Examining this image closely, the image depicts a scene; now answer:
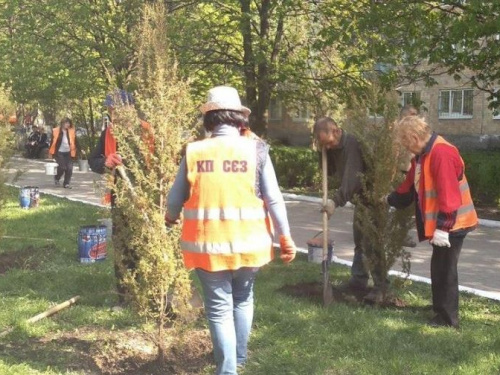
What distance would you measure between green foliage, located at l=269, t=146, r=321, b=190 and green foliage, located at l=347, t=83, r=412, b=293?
12699mm

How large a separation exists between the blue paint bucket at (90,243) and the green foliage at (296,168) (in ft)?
36.8

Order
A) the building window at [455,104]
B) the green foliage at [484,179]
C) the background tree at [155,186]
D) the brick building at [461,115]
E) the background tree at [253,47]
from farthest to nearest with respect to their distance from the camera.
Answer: the building window at [455,104] → the brick building at [461,115] → the background tree at [253,47] → the green foliage at [484,179] → the background tree at [155,186]

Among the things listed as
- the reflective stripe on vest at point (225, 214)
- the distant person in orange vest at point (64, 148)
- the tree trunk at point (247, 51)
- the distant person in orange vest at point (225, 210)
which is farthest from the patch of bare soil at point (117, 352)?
the distant person in orange vest at point (64, 148)

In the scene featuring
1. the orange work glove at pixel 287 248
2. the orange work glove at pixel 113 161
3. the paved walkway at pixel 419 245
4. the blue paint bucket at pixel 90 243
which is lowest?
the paved walkway at pixel 419 245

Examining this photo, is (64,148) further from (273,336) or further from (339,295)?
(273,336)

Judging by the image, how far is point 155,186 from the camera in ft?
15.2

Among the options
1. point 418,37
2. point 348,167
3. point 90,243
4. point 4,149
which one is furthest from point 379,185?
point 418,37

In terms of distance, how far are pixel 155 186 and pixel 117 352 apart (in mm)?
1288

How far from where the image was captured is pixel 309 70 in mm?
15680

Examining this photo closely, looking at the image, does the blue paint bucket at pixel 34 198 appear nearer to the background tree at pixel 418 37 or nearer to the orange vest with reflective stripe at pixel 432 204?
the background tree at pixel 418 37

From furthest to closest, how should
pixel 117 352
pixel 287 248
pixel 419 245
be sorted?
pixel 419 245 < pixel 117 352 < pixel 287 248

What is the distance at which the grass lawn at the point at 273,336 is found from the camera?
4.79 metres

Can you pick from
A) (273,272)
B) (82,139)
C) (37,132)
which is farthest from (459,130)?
(273,272)

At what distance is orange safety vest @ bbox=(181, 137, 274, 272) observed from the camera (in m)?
3.99
